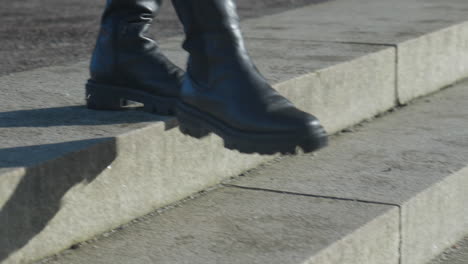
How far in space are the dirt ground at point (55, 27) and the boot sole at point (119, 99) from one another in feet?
3.24

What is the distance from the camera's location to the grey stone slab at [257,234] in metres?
2.05

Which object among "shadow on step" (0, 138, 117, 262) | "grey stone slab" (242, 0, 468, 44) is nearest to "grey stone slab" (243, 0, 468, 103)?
"grey stone slab" (242, 0, 468, 44)

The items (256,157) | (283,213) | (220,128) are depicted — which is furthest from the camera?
(256,157)

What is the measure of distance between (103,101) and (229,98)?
49 cm

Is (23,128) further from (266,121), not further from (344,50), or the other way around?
(344,50)

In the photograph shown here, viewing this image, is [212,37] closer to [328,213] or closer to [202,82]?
[202,82]

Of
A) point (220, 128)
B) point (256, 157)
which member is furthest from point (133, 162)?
point (256, 157)

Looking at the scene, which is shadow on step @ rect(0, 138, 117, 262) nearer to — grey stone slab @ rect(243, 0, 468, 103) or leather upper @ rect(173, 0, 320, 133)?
leather upper @ rect(173, 0, 320, 133)

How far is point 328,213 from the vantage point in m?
2.31

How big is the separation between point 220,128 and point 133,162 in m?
0.24

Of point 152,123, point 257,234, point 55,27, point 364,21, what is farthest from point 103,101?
point 55,27

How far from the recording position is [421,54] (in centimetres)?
360

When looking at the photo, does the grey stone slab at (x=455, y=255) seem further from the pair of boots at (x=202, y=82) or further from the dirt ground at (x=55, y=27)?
the dirt ground at (x=55, y=27)

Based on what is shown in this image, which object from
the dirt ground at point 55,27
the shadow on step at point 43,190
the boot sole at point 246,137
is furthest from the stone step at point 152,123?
the dirt ground at point 55,27
